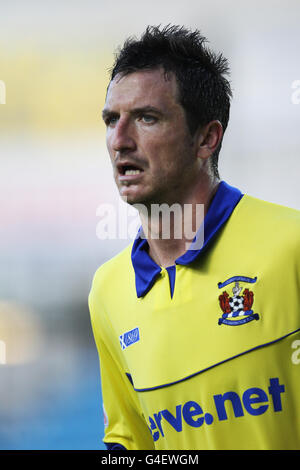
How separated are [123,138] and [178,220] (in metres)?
0.21

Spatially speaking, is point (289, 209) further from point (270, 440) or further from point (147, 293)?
point (270, 440)

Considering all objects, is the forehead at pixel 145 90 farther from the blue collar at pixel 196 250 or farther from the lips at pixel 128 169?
the blue collar at pixel 196 250

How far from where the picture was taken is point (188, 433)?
1233 mm

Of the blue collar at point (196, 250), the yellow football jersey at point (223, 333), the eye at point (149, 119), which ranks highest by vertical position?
the eye at point (149, 119)

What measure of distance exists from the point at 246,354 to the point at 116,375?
1.47 ft

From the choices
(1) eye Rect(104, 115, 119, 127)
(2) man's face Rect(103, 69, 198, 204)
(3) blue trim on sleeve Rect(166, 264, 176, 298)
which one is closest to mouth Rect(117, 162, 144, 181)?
(2) man's face Rect(103, 69, 198, 204)

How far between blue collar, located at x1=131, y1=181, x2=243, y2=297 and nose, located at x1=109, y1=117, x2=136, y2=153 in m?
0.22

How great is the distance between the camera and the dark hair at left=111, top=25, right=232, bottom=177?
129 centimetres

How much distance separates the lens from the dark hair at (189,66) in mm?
1294

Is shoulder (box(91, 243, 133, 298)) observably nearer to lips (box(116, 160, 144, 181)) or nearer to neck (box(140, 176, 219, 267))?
neck (box(140, 176, 219, 267))

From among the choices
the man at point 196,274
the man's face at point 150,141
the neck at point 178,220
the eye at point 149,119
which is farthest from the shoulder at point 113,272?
the eye at point 149,119

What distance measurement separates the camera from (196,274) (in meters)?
1.27

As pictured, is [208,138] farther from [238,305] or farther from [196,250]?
[238,305]

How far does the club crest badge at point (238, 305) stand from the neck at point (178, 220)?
6.2 inches
